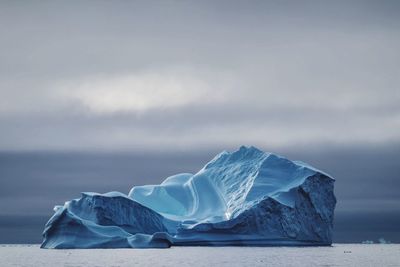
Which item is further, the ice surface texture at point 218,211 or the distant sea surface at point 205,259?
the ice surface texture at point 218,211

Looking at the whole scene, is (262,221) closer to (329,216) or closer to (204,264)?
(329,216)

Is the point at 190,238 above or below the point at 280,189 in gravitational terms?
below

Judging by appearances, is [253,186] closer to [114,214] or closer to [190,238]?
[190,238]

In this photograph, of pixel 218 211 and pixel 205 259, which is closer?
pixel 205 259

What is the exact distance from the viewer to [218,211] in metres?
49.1

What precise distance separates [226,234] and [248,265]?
1458cm

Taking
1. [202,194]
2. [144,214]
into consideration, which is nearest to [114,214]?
[144,214]

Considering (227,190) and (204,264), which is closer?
(204,264)

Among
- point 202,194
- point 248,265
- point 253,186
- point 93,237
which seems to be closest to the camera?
point 248,265

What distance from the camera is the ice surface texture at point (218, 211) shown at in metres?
42.8

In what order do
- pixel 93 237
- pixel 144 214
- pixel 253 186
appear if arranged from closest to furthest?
pixel 93 237 → pixel 144 214 → pixel 253 186

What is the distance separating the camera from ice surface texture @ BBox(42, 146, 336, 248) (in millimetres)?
42844

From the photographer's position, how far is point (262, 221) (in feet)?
151

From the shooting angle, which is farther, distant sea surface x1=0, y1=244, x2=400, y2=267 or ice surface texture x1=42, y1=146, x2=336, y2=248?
ice surface texture x1=42, y1=146, x2=336, y2=248
